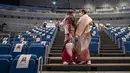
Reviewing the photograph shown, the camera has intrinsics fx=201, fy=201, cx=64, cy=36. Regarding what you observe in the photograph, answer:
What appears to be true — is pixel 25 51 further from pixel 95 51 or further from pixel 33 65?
pixel 95 51

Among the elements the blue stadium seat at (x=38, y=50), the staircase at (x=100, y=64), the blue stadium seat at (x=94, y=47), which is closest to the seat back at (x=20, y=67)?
the blue stadium seat at (x=38, y=50)

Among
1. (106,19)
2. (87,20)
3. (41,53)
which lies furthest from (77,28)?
(106,19)

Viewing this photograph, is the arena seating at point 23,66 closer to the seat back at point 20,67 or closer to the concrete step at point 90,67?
the seat back at point 20,67

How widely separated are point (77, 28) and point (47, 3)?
2343 centimetres

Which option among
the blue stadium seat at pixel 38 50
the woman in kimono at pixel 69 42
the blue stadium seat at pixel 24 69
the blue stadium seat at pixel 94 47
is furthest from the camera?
the blue stadium seat at pixel 94 47

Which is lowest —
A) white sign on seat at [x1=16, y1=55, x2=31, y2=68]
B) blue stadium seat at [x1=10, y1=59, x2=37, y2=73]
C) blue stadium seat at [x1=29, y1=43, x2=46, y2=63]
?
blue stadium seat at [x1=10, y1=59, x2=37, y2=73]

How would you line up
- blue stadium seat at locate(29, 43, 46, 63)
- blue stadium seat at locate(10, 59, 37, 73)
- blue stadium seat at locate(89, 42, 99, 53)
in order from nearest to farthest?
blue stadium seat at locate(10, 59, 37, 73) < blue stadium seat at locate(29, 43, 46, 63) < blue stadium seat at locate(89, 42, 99, 53)

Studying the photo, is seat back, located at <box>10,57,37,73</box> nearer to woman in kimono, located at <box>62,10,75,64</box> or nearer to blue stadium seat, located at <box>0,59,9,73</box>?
blue stadium seat, located at <box>0,59,9,73</box>

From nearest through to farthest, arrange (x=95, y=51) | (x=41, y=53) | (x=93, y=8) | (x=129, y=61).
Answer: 1. (x=41, y=53)
2. (x=129, y=61)
3. (x=95, y=51)
4. (x=93, y=8)

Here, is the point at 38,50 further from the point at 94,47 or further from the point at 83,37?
the point at 94,47

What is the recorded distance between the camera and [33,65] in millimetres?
3023

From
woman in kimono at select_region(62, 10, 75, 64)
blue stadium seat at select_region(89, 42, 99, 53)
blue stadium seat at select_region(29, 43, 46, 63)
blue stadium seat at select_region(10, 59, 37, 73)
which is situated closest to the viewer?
blue stadium seat at select_region(10, 59, 37, 73)

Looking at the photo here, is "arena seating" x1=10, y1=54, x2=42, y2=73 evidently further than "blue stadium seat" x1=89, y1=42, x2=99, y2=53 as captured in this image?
No

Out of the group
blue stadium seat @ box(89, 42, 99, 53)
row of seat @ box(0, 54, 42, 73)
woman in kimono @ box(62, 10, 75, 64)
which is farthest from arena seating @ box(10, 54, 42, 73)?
blue stadium seat @ box(89, 42, 99, 53)
